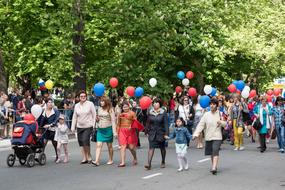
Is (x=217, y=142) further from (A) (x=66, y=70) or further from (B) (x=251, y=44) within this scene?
(B) (x=251, y=44)

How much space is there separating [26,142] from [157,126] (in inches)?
122

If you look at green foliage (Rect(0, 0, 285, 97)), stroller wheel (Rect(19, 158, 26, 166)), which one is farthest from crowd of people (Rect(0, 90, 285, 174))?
green foliage (Rect(0, 0, 285, 97))

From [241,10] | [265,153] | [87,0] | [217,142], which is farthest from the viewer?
[241,10]

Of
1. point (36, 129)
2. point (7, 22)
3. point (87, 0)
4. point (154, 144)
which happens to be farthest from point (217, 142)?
point (7, 22)

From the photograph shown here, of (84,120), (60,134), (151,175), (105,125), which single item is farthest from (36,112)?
(151,175)

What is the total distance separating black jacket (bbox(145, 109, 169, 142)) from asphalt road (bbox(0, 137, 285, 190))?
74 centimetres

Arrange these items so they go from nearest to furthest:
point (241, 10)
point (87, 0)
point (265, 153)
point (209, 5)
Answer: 1. point (265, 153)
2. point (87, 0)
3. point (209, 5)
4. point (241, 10)

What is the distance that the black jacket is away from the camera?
49.7 feet

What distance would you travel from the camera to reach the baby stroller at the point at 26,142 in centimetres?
1525

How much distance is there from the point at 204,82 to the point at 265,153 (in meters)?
22.1

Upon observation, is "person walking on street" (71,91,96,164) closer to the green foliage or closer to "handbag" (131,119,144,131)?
"handbag" (131,119,144,131)

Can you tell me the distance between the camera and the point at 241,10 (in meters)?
39.8

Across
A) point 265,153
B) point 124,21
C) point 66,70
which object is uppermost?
point 124,21

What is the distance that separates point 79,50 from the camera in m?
29.7
